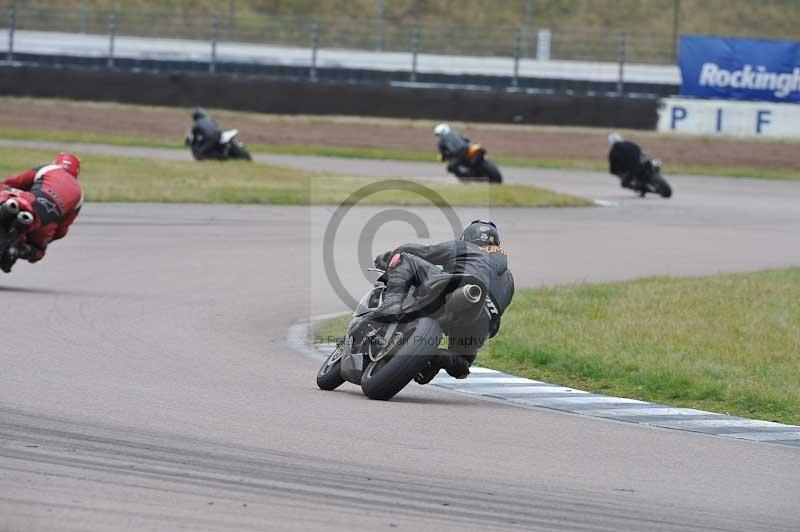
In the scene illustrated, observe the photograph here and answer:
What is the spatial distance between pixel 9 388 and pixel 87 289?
570 cm

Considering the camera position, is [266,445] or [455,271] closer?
[266,445]

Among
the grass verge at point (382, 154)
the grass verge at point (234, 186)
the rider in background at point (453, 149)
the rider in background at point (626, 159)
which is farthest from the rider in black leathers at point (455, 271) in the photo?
the grass verge at point (382, 154)

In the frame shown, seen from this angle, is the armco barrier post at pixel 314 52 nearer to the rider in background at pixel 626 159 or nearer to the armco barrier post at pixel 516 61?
the armco barrier post at pixel 516 61

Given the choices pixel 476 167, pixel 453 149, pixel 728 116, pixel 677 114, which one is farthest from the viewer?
pixel 728 116

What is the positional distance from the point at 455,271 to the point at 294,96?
2843 cm

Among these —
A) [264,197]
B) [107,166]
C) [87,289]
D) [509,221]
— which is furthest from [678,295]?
[107,166]

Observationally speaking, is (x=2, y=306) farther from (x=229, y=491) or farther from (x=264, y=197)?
(x=264, y=197)

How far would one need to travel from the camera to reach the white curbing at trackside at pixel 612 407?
8656 millimetres

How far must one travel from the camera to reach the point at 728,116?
35344 millimetres

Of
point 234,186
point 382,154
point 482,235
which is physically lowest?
point 234,186

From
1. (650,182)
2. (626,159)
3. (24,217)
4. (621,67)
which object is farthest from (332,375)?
(621,67)

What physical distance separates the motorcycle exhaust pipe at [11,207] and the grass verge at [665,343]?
3183mm

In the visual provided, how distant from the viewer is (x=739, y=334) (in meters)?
12.2

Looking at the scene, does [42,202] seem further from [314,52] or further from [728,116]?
[728,116]
